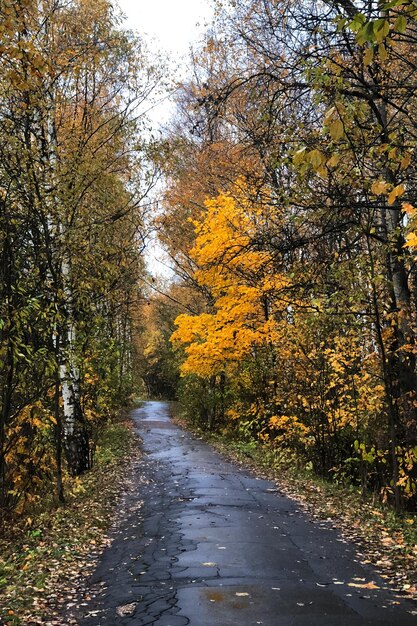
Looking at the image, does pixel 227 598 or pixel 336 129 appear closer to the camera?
pixel 336 129

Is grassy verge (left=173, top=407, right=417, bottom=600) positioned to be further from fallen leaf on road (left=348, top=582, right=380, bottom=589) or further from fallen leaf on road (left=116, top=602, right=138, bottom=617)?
fallen leaf on road (left=116, top=602, right=138, bottom=617)

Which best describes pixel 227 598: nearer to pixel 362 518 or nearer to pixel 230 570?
pixel 230 570

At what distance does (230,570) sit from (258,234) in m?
6.52

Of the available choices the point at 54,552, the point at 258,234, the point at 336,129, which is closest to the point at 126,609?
the point at 54,552

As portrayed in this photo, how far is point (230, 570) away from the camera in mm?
5824

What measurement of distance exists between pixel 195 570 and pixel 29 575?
186 cm

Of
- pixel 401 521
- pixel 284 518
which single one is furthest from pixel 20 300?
pixel 401 521

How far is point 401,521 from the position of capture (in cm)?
808

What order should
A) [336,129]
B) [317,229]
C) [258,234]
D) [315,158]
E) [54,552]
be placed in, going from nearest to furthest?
[336,129]
[315,158]
[54,552]
[258,234]
[317,229]

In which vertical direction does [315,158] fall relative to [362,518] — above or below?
above

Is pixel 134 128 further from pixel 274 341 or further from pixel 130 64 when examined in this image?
pixel 274 341

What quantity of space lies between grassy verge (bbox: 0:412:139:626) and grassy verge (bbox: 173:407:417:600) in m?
3.38

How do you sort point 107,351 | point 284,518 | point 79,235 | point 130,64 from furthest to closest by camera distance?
point 130,64 → point 107,351 → point 79,235 → point 284,518

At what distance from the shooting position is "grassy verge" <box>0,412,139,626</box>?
520cm
